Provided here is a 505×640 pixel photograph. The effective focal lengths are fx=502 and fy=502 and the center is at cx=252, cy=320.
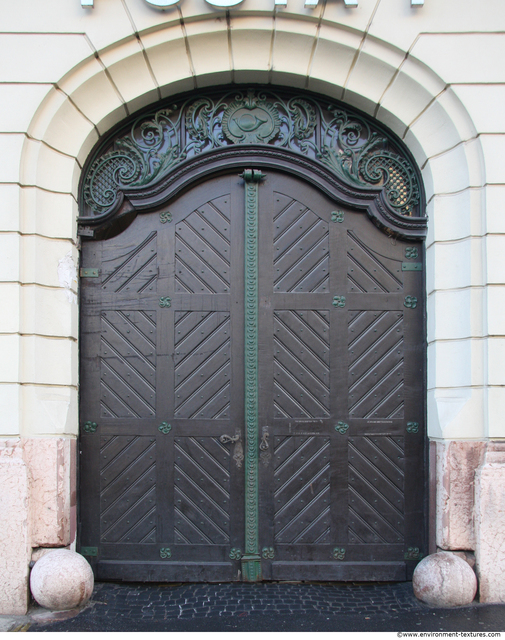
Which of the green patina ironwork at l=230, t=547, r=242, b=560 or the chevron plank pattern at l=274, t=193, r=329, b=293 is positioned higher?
the chevron plank pattern at l=274, t=193, r=329, b=293

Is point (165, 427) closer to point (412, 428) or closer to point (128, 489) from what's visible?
point (128, 489)

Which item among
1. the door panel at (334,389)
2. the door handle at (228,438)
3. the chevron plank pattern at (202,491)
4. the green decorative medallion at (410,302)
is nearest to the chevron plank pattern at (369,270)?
the door panel at (334,389)

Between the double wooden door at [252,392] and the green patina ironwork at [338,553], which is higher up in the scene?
the double wooden door at [252,392]

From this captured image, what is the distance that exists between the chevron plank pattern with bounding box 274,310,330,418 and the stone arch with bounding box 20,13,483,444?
93 cm

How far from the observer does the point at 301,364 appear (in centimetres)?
450

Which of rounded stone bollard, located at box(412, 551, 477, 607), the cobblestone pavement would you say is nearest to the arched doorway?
the cobblestone pavement

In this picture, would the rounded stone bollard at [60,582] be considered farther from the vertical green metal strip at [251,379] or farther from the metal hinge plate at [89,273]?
the metal hinge plate at [89,273]

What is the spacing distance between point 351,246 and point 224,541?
9.39 ft

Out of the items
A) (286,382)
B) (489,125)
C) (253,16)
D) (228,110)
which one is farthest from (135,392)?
(489,125)

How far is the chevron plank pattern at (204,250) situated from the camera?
4547 mm

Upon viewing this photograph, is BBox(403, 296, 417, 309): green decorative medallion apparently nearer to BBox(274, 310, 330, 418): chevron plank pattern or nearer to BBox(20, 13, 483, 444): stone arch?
BBox(20, 13, 483, 444): stone arch

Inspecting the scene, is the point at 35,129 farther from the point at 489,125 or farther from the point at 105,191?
the point at 489,125

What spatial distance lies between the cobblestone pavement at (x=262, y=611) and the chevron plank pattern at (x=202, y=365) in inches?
57.1

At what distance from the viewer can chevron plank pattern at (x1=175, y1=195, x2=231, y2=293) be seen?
14.9 feet
